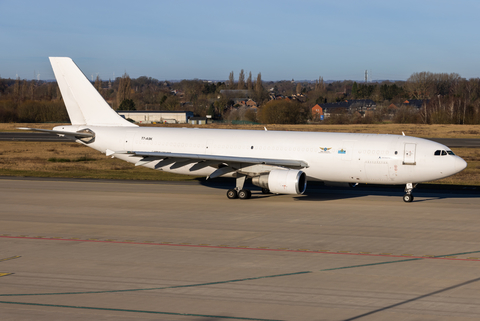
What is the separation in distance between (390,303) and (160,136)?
2313cm

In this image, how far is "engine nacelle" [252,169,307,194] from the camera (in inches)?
1127

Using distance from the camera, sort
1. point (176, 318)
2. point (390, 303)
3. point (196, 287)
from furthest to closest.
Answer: point (196, 287) → point (390, 303) → point (176, 318)

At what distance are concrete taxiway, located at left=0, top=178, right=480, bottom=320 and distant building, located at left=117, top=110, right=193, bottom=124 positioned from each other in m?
119

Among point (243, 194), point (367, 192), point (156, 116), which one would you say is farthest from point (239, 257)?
point (156, 116)

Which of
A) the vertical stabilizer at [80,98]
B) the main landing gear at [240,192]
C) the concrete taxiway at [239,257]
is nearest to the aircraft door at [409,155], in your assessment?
the concrete taxiway at [239,257]

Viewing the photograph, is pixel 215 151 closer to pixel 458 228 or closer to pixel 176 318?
pixel 458 228

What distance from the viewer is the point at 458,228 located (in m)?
23.7

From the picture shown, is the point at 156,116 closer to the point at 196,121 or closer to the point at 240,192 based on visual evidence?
Result: the point at 196,121

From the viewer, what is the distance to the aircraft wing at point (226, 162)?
99.7 ft

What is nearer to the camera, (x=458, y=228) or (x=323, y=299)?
(x=323, y=299)

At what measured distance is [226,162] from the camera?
101 ft

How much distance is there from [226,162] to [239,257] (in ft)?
40.5

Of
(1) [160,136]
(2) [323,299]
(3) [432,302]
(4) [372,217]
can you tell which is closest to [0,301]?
(2) [323,299]

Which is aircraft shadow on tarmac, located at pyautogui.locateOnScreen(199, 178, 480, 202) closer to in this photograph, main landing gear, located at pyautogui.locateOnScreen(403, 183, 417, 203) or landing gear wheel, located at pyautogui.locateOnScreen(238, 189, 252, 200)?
landing gear wheel, located at pyautogui.locateOnScreen(238, 189, 252, 200)
